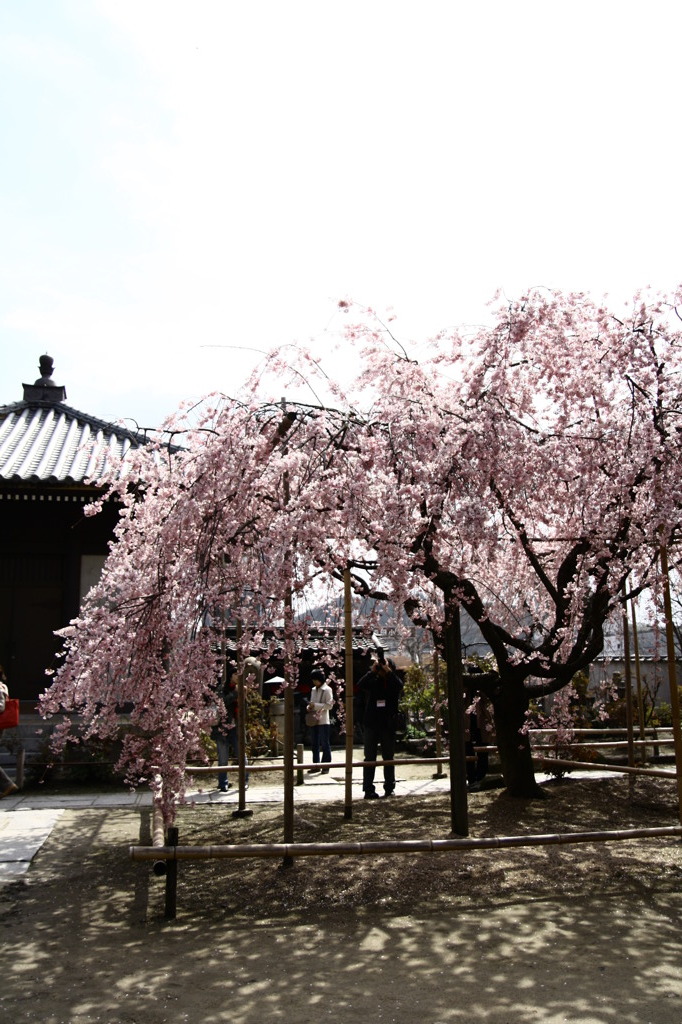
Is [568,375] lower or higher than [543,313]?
lower

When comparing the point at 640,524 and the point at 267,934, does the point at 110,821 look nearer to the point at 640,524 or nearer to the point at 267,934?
the point at 267,934

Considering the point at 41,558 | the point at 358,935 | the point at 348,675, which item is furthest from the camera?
the point at 41,558

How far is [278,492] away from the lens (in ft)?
22.7

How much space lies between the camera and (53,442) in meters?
13.9

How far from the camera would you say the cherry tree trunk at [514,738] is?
30.6ft

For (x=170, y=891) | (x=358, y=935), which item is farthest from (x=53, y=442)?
(x=358, y=935)

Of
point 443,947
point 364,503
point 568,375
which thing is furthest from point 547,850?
point 568,375

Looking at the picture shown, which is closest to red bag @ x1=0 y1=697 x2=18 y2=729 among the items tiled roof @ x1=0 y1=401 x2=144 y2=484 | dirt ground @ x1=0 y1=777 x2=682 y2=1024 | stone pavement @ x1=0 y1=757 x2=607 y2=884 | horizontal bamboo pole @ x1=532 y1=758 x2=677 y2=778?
stone pavement @ x1=0 y1=757 x2=607 y2=884

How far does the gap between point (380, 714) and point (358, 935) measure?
5.58m

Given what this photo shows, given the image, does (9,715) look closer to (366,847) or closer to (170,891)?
(170,891)

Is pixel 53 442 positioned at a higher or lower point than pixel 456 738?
higher

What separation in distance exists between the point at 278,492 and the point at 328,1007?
384 cm

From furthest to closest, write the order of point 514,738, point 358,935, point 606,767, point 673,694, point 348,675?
point 514,738 < point 606,767 < point 348,675 < point 673,694 < point 358,935

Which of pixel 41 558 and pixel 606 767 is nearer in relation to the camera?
pixel 606 767
